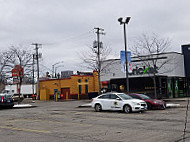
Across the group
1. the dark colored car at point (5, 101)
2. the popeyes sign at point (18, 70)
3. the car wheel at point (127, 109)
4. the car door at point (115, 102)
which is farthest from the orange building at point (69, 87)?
the car wheel at point (127, 109)

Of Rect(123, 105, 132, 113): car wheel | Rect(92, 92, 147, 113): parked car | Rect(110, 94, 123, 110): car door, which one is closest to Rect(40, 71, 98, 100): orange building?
Rect(92, 92, 147, 113): parked car

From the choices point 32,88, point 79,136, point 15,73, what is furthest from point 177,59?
point 32,88

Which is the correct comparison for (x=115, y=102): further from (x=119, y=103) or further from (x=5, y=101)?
(x=5, y=101)

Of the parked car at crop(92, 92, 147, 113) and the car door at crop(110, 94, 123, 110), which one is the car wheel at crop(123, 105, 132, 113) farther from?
the car door at crop(110, 94, 123, 110)

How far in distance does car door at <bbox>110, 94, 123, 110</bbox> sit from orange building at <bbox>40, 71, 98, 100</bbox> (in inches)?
1045

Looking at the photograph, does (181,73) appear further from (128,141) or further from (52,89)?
(128,141)

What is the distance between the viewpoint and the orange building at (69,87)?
4731cm

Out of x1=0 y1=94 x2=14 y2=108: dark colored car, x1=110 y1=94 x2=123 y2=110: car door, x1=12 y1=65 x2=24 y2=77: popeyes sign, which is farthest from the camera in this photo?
x1=12 y1=65 x2=24 y2=77: popeyes sign

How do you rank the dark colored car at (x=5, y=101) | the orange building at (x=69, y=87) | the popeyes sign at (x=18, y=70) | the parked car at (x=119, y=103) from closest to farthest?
the parked car at (x=119, y=103)
the dark colored car at (x=5, y=101)
the popeyes sign at (x=18, y=70)
the orange building at (x=69, y=87)

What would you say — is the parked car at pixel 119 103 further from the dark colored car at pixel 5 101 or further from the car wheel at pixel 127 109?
the dark colored car at pixel 5 101

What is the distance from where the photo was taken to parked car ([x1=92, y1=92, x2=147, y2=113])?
1858cm

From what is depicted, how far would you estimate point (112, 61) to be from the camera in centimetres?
4075

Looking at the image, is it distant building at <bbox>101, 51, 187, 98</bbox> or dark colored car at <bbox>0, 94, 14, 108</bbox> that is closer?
dark colored car at <bbox>0, 94, 14, 108</bbox>

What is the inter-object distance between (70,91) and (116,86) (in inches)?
487
